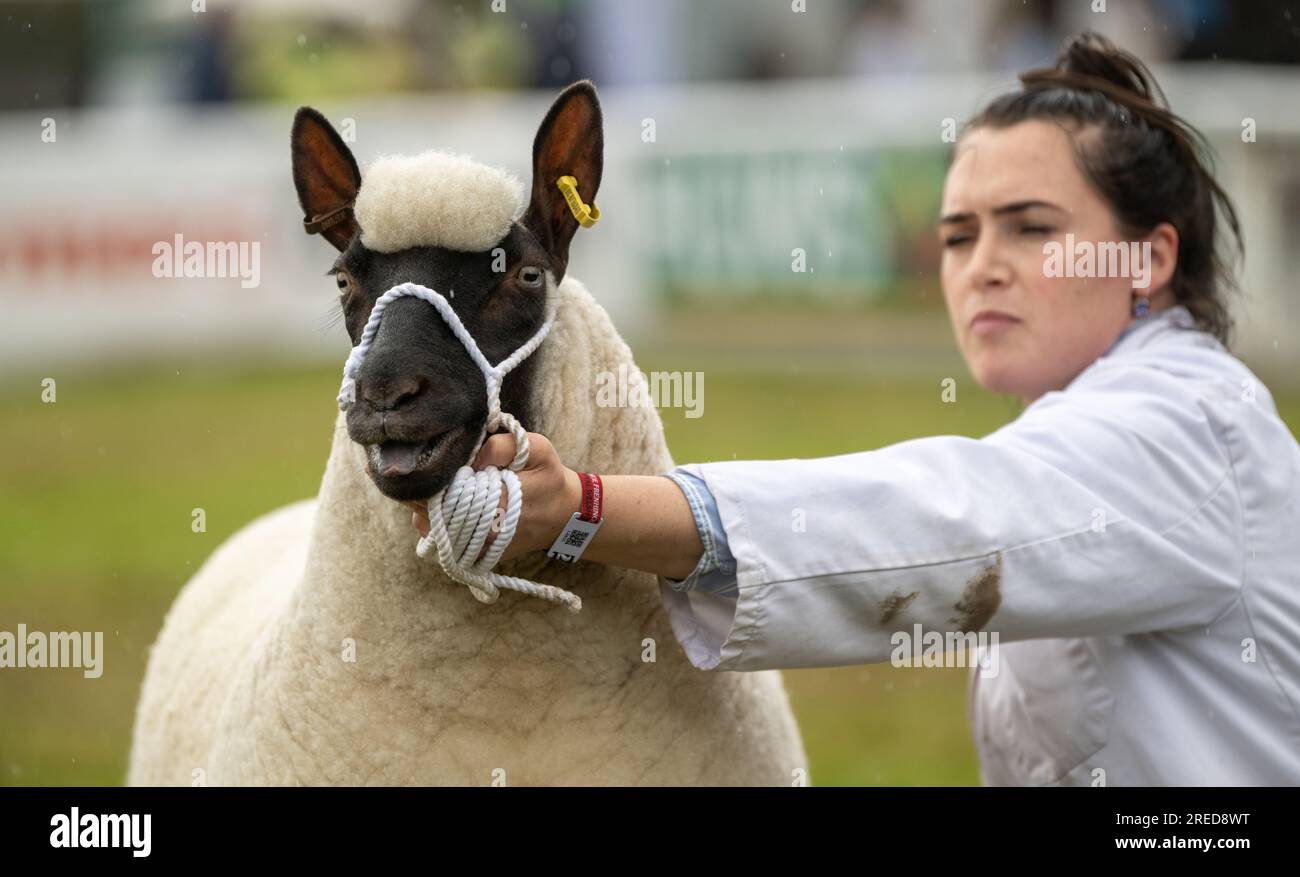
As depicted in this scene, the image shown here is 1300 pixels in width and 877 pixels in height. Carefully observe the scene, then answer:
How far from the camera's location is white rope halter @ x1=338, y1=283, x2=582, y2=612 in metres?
2.31

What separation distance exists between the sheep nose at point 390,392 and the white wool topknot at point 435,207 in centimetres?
32

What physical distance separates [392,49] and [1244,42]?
862 centimetres

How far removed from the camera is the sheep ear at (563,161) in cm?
258

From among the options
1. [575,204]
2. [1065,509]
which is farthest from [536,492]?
[1065,509]

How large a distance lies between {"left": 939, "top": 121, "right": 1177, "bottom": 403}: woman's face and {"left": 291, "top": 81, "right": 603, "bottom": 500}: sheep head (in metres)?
1.07

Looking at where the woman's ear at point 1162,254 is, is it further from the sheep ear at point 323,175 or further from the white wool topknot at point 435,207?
the sheep ear at point 323,175

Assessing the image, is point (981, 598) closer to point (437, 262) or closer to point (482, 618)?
point (482, 618)

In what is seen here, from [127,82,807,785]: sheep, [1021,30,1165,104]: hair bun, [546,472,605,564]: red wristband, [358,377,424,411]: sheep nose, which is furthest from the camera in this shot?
[1021,30,1165,104]: hair bun

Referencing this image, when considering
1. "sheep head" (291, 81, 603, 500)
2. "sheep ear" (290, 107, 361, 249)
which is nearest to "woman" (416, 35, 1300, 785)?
"sheep head" (291, 81, 603, 500)

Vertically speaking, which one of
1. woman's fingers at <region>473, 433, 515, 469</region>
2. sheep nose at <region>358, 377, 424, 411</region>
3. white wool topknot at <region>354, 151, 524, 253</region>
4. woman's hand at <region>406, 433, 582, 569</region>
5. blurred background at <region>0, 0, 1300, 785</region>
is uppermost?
blurred background at <region>0, 0, 1300, 785</region>

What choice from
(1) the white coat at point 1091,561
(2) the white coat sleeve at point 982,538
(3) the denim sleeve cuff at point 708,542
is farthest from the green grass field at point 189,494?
(3) the denim sleeve cuff at point 708,542

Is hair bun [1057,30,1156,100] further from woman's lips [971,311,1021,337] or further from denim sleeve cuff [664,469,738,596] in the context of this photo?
denim sleeve cuff [664,469,738,596]

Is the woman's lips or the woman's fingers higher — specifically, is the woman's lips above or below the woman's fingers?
above
